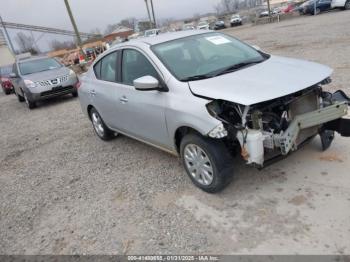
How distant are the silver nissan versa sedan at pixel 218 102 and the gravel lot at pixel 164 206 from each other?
0.37m

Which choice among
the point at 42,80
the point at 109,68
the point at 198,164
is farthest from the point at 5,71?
the point at 198,164

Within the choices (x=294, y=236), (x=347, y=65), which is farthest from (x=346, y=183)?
(x=347, y=65)

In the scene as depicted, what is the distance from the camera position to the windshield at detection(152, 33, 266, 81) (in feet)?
12.7

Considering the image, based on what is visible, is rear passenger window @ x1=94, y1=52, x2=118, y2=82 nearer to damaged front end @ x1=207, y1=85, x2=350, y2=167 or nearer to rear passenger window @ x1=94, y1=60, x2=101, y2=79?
rear passenger window @ x1=94, y1=60, x2=101, y2=79

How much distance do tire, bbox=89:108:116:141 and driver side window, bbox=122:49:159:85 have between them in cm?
140

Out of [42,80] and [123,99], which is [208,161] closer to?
[123,99]

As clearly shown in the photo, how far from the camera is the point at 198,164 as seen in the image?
3.67 m

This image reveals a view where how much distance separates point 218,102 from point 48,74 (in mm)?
8664

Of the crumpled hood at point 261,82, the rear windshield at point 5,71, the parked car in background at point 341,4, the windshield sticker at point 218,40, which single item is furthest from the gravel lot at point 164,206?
the parked car in background at point 341,4

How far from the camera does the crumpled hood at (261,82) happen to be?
10.2ft

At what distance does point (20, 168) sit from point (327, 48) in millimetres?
9738

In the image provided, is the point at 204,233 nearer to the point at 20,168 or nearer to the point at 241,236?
the point at 241,236

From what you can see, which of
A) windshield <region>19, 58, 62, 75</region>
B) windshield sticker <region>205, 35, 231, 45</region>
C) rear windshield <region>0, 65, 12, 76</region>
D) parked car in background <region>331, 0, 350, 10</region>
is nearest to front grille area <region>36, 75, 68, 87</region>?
windshield <region>19, 58, 62, 75</region>

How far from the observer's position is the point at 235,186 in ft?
12.4
